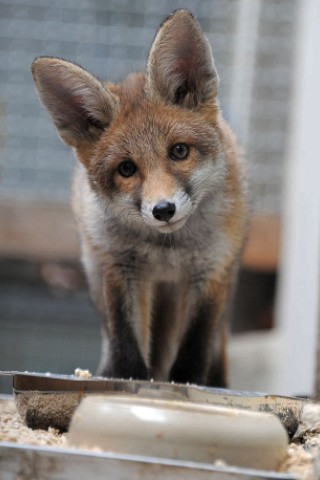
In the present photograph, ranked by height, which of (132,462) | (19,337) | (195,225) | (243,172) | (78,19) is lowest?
(19,337)

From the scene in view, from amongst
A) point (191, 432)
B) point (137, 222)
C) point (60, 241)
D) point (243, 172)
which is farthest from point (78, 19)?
point (191, 432)

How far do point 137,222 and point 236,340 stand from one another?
107 inches

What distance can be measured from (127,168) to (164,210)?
0.24 metres

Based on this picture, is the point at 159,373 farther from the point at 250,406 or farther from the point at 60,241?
the point at 60,241

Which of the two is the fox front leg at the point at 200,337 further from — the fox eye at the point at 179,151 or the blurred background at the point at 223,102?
the blurred background at the point at 223,102

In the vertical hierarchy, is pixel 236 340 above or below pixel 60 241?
below

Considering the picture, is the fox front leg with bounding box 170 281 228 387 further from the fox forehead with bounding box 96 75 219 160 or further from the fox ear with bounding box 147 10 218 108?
the fox ear with bounding box 147 10 218 108

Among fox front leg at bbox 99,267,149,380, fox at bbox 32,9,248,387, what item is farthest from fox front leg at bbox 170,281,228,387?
fox front leg at bbox 99,267,149,380

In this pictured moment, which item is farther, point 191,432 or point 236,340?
point 236,340

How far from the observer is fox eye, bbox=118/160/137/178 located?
7.72ft

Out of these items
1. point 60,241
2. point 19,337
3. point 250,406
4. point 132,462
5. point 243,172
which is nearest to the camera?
point 132,462

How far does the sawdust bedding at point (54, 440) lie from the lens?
150cm

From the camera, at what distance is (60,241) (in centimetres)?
488

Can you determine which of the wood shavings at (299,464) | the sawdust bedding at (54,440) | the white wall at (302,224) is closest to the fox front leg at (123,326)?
the sawdust bedding at (54,440)
